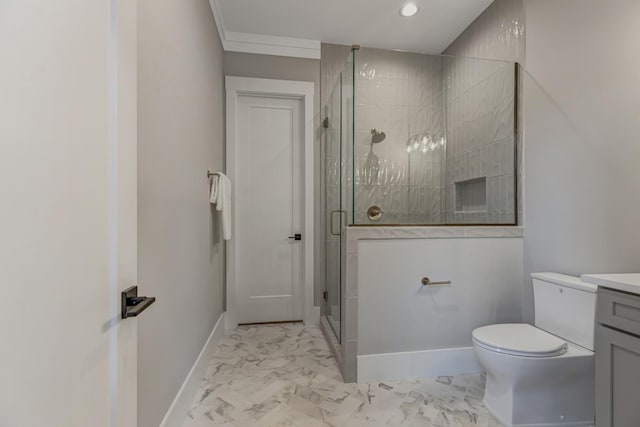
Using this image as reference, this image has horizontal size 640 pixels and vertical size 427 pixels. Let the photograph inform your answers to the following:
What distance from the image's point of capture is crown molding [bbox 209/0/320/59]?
274cm

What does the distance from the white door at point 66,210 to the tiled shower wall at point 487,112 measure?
239cm

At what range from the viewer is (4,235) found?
0.41 m

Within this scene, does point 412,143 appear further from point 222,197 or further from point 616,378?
point 616,378

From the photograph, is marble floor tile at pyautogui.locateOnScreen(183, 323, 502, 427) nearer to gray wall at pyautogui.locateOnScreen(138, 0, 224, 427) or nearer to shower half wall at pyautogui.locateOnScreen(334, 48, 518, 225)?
gray wall at pyautogui.locateOnScreen(138, 0, 224, 427)

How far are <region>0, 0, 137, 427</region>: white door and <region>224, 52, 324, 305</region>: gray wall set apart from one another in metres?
2.23

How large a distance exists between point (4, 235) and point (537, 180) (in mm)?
2541

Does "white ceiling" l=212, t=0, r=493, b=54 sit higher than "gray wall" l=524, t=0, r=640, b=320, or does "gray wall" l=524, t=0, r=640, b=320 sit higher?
"white ceiling" l=212, t=0, r=493, b=54

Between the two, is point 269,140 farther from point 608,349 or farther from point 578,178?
point 608,349

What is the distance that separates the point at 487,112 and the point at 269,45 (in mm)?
2124

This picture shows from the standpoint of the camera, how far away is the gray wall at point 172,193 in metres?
1.10

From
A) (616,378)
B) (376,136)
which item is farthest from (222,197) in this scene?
(616,378)

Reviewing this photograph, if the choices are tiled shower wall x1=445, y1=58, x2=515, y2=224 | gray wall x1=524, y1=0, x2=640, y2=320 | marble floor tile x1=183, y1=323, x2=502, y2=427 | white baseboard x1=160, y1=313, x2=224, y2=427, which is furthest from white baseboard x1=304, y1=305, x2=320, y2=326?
gray wall x1=524, y1=0, x2=640, y2=320

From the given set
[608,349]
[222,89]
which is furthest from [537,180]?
[222,89]

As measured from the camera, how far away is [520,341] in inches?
60.6
